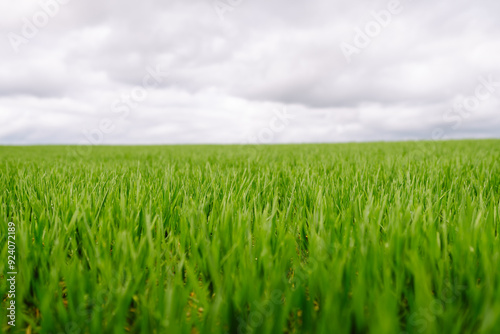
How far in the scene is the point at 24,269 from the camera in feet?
3.32

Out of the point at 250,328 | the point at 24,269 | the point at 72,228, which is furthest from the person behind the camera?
the point at 72,228

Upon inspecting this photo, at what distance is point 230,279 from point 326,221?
2.19ft

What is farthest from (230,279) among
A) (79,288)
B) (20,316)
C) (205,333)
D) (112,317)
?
(20,316)

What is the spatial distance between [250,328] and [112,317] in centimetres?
39

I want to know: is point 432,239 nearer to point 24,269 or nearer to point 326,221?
point 326,221

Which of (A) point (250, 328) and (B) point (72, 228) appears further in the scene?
(B) point (72, 228)

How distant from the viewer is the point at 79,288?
3.01ft

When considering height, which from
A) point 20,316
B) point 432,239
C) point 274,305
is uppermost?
point 432,239

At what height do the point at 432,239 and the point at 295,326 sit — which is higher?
the point at 432,239

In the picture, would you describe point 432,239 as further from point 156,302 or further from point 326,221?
point 156,302

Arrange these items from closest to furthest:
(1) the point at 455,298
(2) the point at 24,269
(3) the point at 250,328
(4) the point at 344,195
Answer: (3) the point at 250,328
(1) the point at 455,298
(2) the point at 24,269
(4) the point at 344,195

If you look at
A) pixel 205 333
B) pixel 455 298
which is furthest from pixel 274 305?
pixel 455 298

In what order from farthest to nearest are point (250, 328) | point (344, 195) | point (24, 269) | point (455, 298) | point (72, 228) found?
point (344, 195) → point (72, 228) → point (24, 269) → point (455, 298) → point (250, 328)

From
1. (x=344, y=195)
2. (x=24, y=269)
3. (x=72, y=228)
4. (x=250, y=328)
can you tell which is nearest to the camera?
(x=250, y=328)
